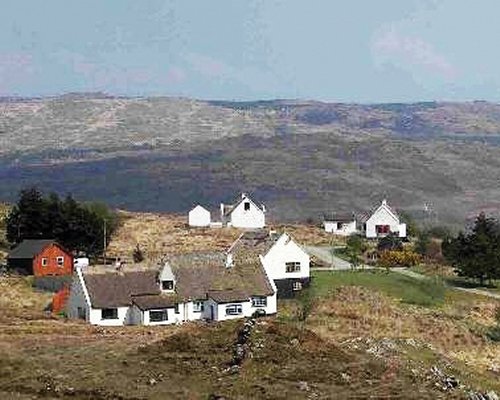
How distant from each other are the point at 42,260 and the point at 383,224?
41453 millimetres

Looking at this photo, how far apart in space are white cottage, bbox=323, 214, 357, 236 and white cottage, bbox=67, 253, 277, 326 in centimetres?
4540

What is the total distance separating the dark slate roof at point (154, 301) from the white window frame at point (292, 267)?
1099 cm

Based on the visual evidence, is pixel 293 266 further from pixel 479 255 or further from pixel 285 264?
pixel 479 255

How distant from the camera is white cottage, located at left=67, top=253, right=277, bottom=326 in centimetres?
5422

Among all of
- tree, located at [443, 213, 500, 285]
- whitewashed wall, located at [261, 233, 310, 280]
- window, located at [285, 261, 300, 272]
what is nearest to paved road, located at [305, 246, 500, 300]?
tree, located at [443, 213, 500, 285]

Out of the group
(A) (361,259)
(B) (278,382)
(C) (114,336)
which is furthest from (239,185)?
(B) (278,382)

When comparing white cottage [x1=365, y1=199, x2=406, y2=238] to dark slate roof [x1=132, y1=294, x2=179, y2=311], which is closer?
dark slate roof [x1=132, y1=294, x2=179, y2=311]

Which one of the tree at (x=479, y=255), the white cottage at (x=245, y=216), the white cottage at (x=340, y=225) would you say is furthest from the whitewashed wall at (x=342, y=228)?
the tree at (x=479, y=255)

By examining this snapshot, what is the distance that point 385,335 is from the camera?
51875 mm

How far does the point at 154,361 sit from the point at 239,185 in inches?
5801

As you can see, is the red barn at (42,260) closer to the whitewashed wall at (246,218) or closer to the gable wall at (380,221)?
the whitewashed wall at (246,218)

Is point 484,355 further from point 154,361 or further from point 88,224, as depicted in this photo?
point 88,224

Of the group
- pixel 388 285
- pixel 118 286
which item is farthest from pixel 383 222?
pixel 118 286

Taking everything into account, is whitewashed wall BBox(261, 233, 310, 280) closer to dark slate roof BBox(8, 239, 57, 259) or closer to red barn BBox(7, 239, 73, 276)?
red barn BBox(7, 239, 73, 276)
